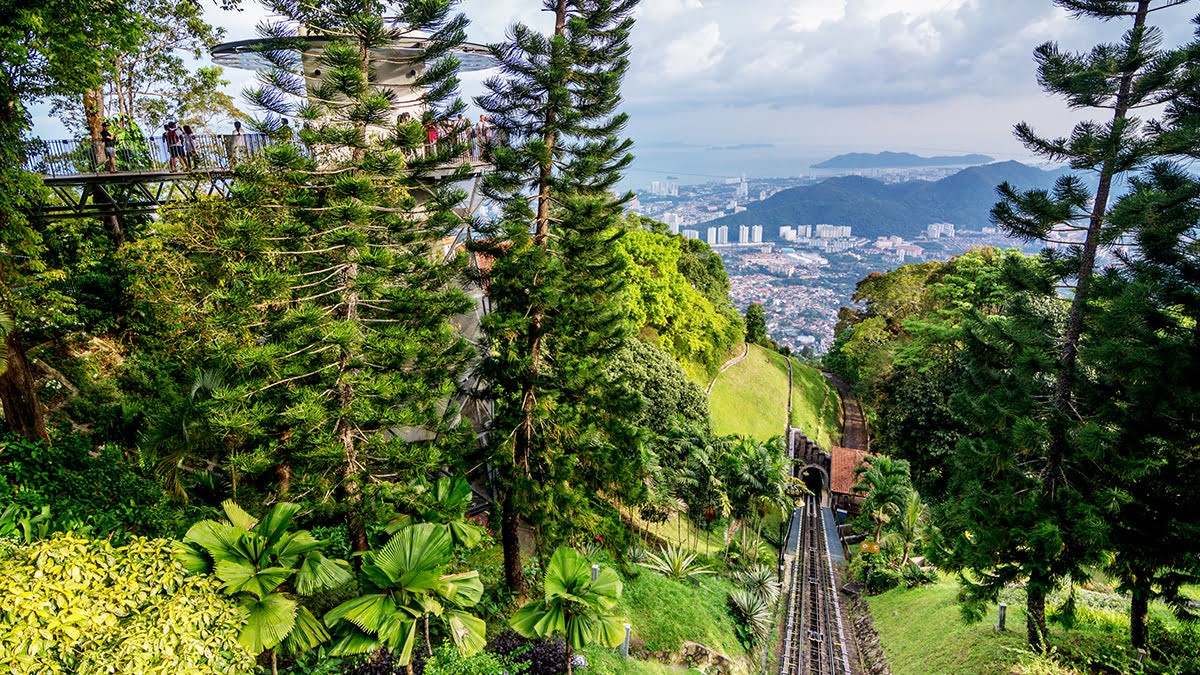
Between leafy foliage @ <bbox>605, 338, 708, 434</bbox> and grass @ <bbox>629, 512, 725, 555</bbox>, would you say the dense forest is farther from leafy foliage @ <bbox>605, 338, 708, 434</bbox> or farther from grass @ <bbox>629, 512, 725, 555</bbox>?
leafy foliage @ <bbox>605, 338, 708, 434</bbox>

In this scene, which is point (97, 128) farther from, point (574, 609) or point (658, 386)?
point (658, 386)

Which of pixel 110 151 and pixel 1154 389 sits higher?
pixel 110 151

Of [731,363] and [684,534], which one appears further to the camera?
[731,363]

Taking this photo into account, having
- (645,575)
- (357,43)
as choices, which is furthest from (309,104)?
(645,575)

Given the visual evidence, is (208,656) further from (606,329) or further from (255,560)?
(606,329)

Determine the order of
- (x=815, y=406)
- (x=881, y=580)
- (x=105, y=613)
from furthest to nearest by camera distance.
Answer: (x=815, y=406) < (x=881, y=580) < (x=105, y=613)

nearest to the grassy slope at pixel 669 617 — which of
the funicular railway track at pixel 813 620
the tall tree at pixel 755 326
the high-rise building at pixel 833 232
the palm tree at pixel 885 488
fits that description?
the funicular railway track at pixel 813 620

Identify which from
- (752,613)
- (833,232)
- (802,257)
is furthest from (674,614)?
(833,232)

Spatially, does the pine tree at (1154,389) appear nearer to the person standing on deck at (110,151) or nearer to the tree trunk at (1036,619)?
the tree trunk at (1036,619)
